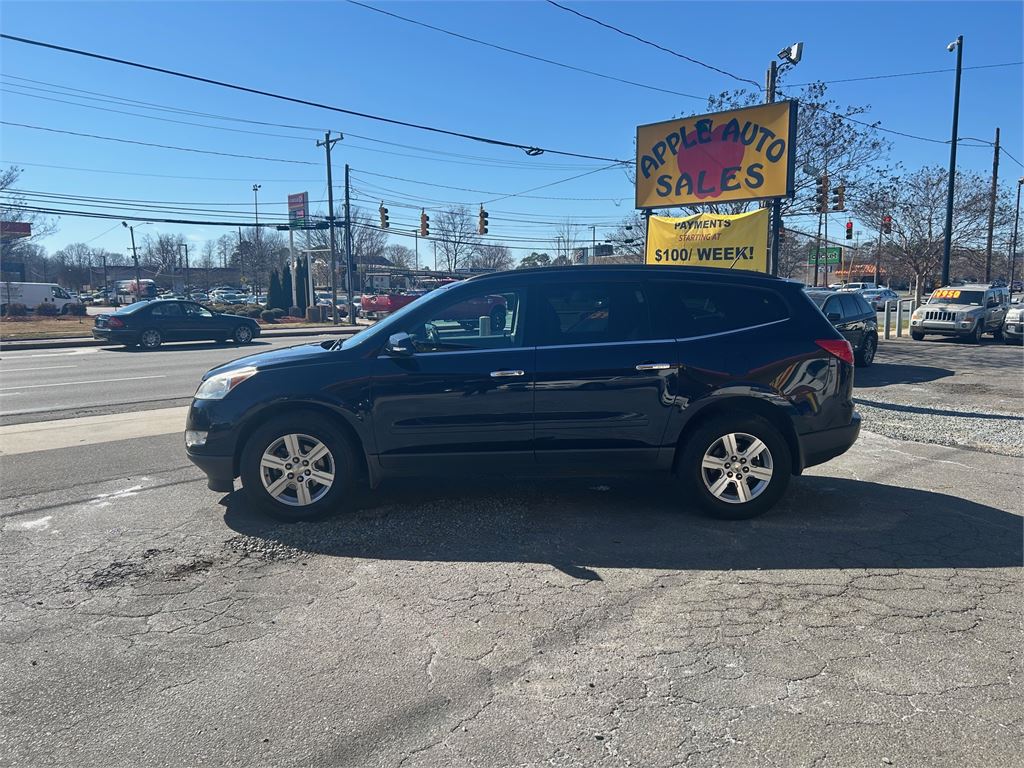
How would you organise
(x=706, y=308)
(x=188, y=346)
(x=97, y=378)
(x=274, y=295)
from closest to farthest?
(x=706, y=308) → (x=97, y=378) → (x=188, y=346) → (x=274, y=295)

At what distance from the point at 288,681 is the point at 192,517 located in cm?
249

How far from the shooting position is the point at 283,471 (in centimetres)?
486

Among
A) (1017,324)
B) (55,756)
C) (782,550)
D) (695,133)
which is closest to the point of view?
(55,756)

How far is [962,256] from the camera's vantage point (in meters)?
36.2

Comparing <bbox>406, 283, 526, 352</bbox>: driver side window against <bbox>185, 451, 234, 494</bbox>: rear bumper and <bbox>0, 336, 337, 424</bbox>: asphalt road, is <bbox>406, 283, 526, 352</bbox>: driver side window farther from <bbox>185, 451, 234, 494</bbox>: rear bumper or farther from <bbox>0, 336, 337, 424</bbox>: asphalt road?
<bbox>0, 336, 337, 424</bbox>: asphalt road

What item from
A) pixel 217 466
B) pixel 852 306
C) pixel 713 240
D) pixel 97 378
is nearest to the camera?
pixel 217 466

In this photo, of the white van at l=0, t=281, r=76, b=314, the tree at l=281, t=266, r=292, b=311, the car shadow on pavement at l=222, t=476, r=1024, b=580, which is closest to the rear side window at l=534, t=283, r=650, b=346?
the car shadow on pavement at l=222, t=476, r=1024, b=580

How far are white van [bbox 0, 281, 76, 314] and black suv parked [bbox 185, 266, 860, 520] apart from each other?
1744 inches

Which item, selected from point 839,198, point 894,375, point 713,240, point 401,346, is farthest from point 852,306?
point 401,346

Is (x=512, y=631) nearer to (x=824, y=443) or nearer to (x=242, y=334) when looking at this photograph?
(x=824, y=443)

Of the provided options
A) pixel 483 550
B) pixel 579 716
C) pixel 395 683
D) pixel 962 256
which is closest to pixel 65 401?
pixel 483 550

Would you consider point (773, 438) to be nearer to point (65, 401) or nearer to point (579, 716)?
point (579, 716)

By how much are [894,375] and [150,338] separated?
19.8 m

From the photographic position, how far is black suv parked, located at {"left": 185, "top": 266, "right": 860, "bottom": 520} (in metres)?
4.82
